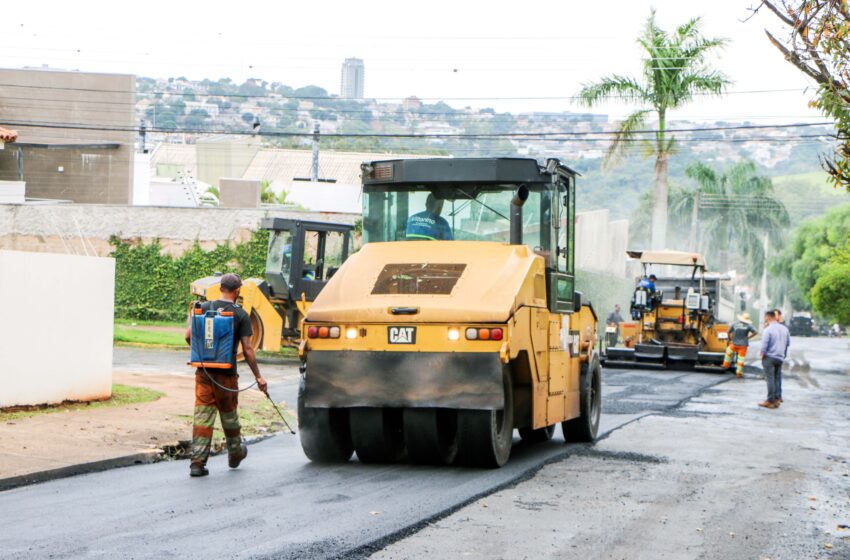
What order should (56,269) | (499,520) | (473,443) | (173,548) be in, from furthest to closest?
1. (56,269)
2. (473,443)
3. (499,520)
4. (173,548)

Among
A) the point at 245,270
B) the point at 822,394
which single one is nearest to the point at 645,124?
the point at 245,270

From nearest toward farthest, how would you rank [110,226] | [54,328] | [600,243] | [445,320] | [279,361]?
[445,320], [54,328], [279,361], [110,226], [600,243]

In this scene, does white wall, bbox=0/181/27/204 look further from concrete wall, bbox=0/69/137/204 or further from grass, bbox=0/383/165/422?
grass, bbox=0/383/165/422

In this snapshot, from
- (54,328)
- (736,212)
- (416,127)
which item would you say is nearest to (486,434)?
(54,328)

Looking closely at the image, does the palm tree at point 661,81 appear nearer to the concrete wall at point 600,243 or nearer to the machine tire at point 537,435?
the concrete wall at point 600,243

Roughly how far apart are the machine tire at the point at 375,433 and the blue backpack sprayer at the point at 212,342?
125 cm

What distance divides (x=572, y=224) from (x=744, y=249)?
72440mm

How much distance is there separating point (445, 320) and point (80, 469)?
351 cm

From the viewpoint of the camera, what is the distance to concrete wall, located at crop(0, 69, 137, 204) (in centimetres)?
4788

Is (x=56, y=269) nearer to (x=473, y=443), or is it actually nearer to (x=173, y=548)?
(x=473, y=443)

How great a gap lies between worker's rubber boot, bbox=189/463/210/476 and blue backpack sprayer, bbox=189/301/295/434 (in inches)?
27.6

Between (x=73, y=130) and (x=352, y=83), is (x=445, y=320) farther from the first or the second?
(x=352, y=83)

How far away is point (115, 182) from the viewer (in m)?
48.2

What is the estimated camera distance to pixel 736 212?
80.6 metres
